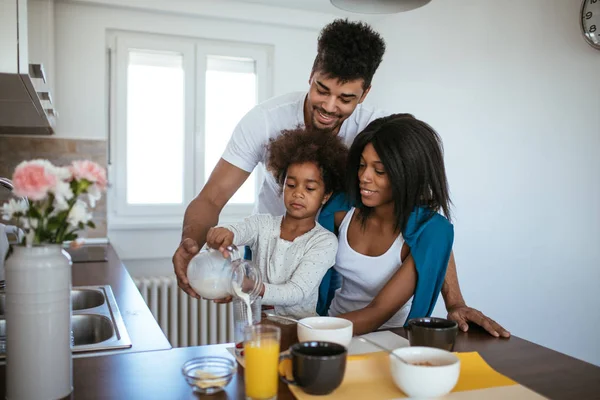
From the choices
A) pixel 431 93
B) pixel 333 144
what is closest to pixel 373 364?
pixel 333 144

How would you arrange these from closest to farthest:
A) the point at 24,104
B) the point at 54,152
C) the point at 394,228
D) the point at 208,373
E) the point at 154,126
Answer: the point at 208,373 < the point at 394,228 < the point at 24,104 < the point at 54,152 < the point at 154,126

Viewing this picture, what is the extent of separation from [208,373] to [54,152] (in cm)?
264

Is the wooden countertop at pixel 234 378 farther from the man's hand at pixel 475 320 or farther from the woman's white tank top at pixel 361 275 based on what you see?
the woman's white tank top at pixel 361 275

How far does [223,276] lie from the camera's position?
47.1 inches

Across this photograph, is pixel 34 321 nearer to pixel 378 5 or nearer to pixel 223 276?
pixel 223 276

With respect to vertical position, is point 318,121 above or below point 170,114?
below

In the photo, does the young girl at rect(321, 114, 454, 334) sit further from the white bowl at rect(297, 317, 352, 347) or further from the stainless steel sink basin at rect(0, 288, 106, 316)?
the stainless steel sink basin at rect(0, 288, 106, 316)

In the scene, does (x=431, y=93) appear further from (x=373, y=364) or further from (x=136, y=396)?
(x=136, y=396)

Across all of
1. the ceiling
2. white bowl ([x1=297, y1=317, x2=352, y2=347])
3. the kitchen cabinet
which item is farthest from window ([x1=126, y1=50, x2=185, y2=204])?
white bowl ([x1=297, y1=317, x2=352, y2=347])

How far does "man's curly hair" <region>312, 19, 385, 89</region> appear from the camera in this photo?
1743mm

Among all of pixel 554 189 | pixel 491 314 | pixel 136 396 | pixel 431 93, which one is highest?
pixel 431 93

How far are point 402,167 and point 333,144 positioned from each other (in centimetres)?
28

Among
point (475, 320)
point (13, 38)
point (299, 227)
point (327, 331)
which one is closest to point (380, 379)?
point (327, 331)

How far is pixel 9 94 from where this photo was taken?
1.75 meters
